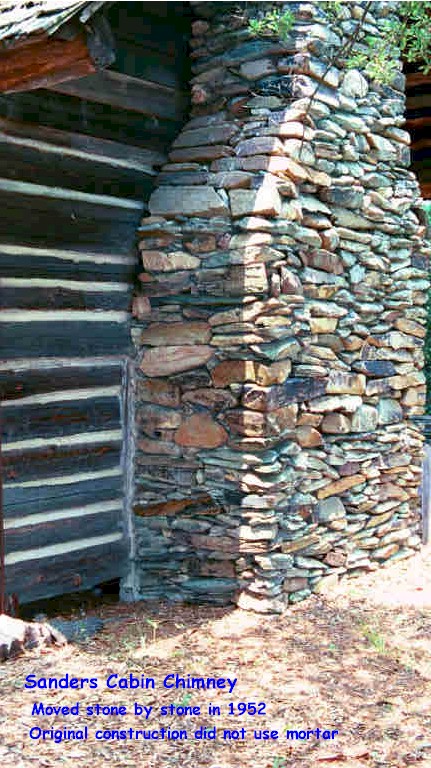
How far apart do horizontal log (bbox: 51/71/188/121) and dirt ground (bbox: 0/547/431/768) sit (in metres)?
3.36

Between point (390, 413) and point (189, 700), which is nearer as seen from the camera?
point (189, 700)

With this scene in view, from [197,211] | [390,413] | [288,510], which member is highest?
[197,211]

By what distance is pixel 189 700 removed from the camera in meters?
4.64

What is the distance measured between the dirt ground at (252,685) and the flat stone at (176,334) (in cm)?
183

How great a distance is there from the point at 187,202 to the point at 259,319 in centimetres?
95

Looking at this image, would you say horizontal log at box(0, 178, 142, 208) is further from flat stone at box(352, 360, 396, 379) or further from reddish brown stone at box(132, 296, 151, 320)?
flat stone at box(352, 360, 396, 379)

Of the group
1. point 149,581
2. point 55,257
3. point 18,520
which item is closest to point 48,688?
point 18,520

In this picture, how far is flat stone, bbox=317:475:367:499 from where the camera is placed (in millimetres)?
6484

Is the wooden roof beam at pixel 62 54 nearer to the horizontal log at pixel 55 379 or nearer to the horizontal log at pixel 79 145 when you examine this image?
the horizontal log at pixel 79 145

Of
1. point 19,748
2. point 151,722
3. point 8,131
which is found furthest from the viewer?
point 8,131

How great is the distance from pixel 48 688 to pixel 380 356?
360cm

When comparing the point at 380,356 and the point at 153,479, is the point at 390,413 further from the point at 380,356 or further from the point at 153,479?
the point at 153,479

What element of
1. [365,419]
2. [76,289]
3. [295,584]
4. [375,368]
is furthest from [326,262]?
[295,584]

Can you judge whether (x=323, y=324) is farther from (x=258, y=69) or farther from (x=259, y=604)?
(x=259, y=604)
